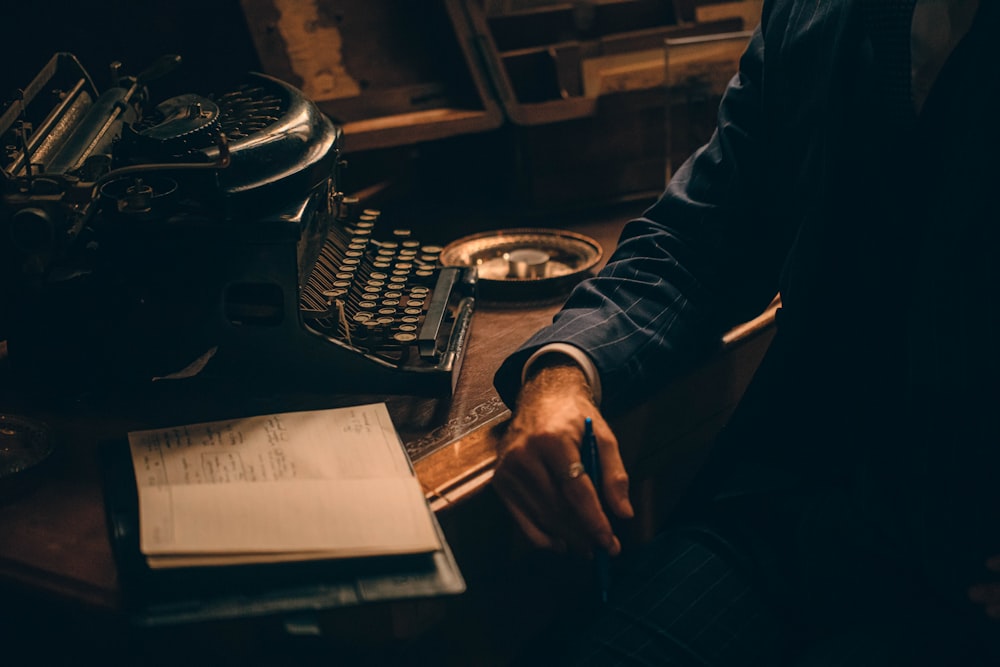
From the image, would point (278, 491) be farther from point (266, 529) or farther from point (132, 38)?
point (132, 38)

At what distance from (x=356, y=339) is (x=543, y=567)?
814mm

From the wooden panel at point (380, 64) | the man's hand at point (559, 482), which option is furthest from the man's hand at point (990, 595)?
the wooden panel at point (380, 64)

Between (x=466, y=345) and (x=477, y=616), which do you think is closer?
(x=466, y=345)

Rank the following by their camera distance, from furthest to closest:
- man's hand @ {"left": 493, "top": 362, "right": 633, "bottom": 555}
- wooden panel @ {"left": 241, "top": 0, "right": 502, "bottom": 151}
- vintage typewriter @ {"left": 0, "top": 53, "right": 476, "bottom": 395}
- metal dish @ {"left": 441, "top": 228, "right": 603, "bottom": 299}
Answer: wooden panel @ {"left": 241, "top": 0, "right": 502, "bottom": 151} → metal dish @ {"left": 441, "top": 228, "right": 603, "bottom": 299} → vintage typewriter @ {"left": 0, "top": 53, "right": 476, "bottom": 395} → man's hand @ {"left": 493, "top": 362, "right": 633, "bottom": 555}

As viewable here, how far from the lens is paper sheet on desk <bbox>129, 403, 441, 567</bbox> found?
1.03 meters

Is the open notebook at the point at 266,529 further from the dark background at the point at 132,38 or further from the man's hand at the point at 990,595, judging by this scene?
the dark background at the point at 132,38

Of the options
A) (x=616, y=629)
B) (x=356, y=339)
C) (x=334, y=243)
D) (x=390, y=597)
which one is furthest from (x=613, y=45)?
(x=390, y=597)

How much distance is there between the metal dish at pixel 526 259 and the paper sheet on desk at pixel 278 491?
1.76ft

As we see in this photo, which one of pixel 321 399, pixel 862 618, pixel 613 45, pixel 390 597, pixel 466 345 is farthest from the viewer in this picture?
pixel 613 45

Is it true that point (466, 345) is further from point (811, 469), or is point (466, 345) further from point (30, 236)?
point (30, 236)

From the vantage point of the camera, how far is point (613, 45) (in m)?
2.32

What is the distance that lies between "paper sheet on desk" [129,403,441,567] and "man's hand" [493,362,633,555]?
0.45 ft

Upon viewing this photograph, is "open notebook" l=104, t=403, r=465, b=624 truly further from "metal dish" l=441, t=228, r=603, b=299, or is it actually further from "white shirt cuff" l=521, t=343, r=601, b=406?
"metal dish" l=441, t=228, r=603, b=299

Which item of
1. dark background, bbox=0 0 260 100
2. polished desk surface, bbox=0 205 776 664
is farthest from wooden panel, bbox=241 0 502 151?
polished desk surface, bbox=0 205 776 664
